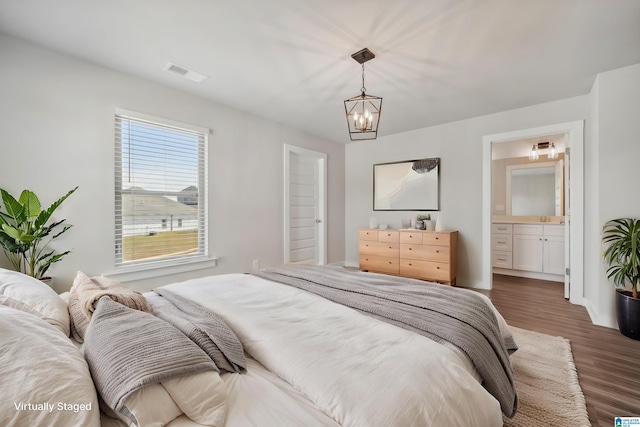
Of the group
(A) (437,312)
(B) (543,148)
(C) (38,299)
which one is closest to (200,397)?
(C) (38,299)

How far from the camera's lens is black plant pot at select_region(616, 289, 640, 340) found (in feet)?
7.98

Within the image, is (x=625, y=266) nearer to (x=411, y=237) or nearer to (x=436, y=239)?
(x=436, y=239)

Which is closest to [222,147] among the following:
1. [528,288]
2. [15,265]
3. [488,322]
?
[15,265]

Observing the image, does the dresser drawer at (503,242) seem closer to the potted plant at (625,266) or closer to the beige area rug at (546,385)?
the potted plant at (625,266)

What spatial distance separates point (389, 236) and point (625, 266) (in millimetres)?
2623

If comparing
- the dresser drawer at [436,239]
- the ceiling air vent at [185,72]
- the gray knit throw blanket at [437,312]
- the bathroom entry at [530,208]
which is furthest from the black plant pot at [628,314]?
the ceiling air vent at [185,72]

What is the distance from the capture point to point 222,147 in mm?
3641

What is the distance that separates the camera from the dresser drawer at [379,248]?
4507 millimetres

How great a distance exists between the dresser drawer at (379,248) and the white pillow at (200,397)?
13.0 ft

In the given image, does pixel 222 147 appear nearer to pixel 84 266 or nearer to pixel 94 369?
pixel 84 266

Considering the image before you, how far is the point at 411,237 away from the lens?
4312 millimetres

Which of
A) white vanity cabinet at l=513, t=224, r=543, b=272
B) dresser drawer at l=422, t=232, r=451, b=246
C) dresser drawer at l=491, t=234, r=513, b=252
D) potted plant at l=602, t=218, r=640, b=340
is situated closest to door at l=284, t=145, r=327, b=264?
dresser drawer at l=422, t=232, r=451, b=246

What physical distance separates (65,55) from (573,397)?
4735 millimetres

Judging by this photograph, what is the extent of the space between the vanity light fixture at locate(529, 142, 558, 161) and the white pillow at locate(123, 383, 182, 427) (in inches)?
243
